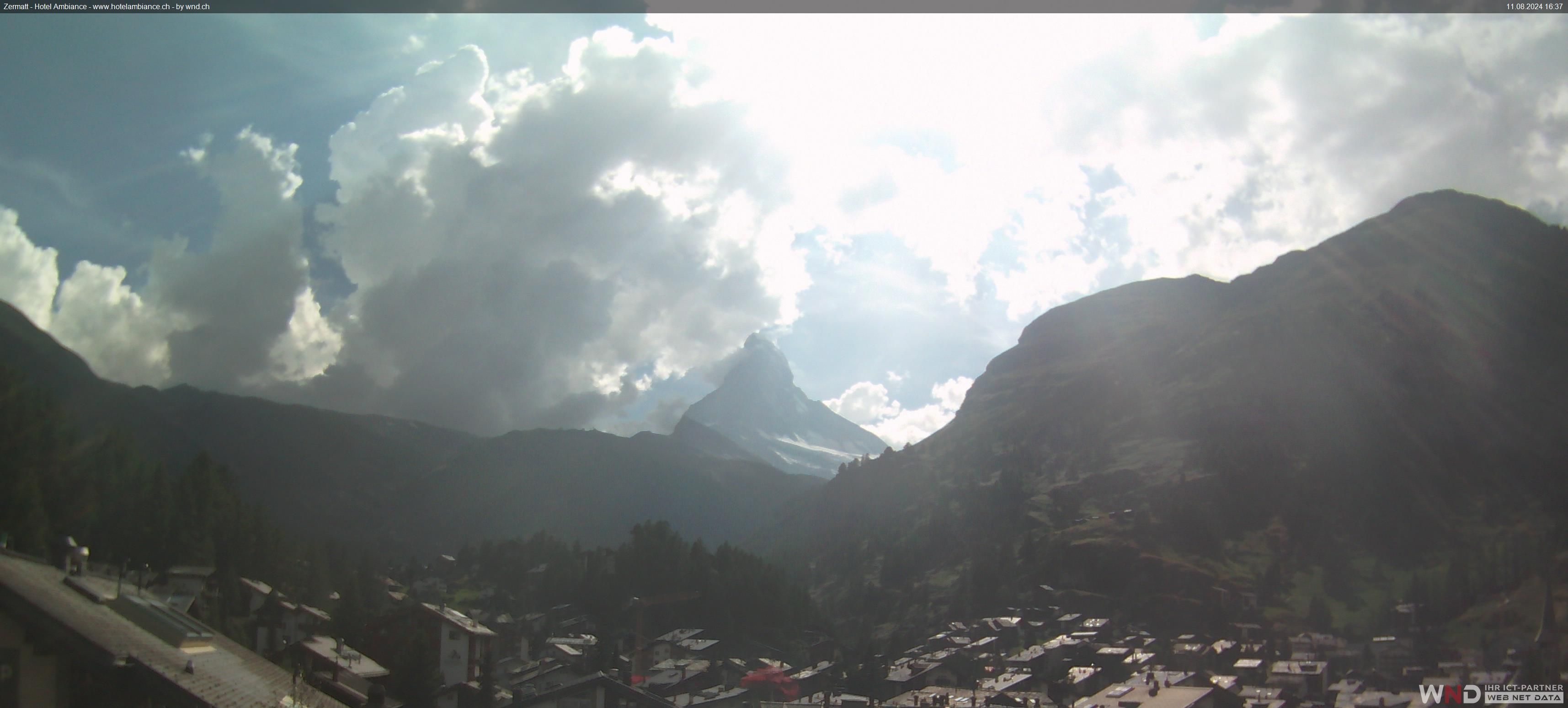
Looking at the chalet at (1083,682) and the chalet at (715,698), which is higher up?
the chalet at (715,698)

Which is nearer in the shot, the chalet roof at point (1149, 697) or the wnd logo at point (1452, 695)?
the wnd logo at point (1452, 695)

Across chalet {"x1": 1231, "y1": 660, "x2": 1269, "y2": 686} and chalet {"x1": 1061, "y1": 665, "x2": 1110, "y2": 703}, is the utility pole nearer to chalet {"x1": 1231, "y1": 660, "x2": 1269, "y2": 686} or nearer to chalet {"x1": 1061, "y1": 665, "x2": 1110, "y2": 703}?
chalet {"x1": 1061, "y1": 665, "x2": 1110, "y2": 703}

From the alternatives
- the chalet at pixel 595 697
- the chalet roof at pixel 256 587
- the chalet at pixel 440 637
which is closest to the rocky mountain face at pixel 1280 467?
the chalet at pixel 440 637

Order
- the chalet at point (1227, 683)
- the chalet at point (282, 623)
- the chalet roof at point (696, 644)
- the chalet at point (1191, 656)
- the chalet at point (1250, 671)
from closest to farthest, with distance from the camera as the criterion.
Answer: the chalet at point (282, 623) < the chalet at point (1227, 683) < the chalet at point (1250, 671) < the chalet at point (1191, 656) < the chalet roof at point (696, 644)

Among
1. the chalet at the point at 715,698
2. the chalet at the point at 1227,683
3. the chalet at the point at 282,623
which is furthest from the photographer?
the chalet at the point at 1227,683

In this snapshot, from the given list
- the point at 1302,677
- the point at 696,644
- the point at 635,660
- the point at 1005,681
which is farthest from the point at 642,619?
the point at 1302,677

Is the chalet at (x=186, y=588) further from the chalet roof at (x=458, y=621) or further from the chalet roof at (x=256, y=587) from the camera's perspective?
the chalet roof at (x=458, y=621)
